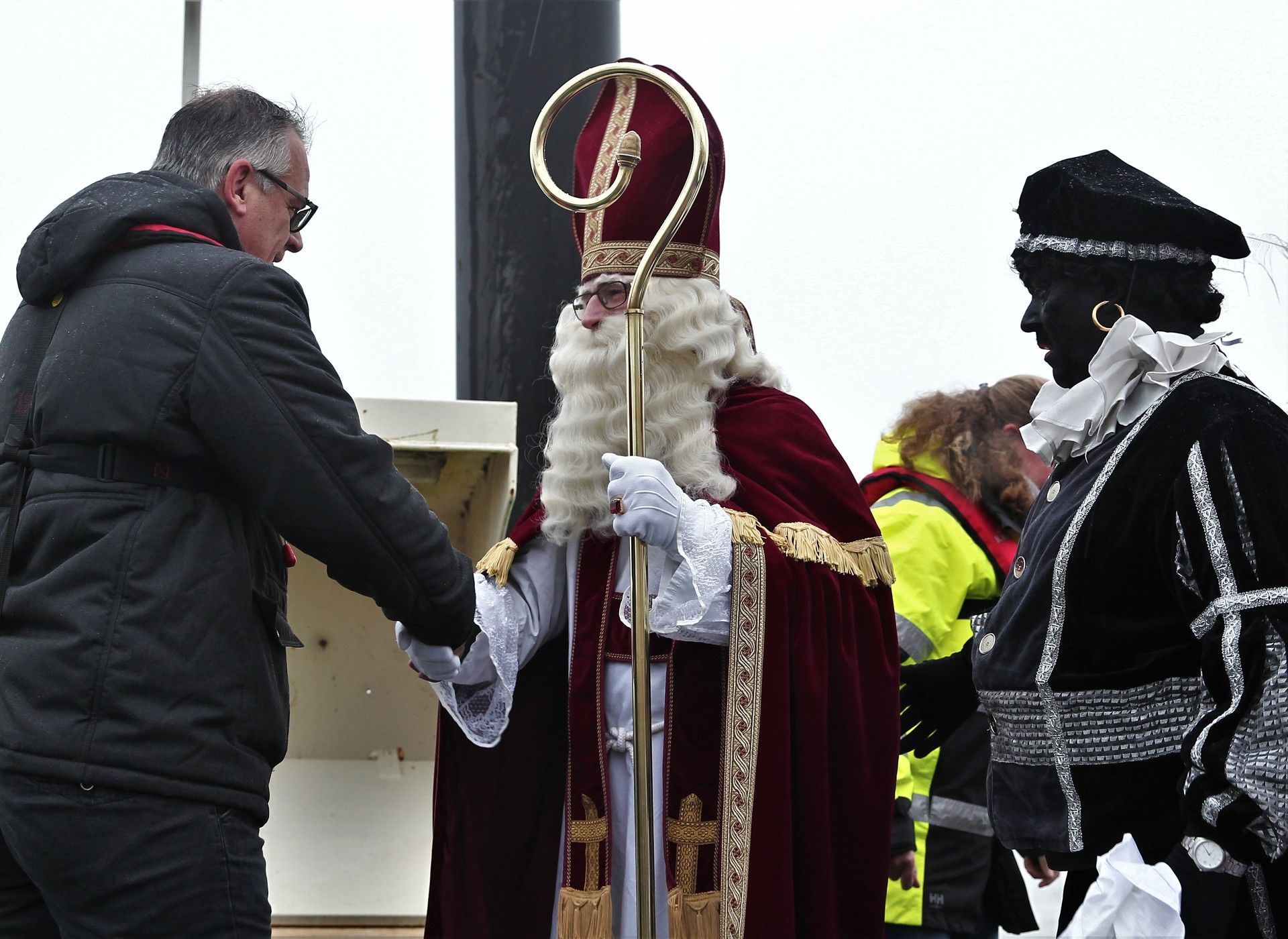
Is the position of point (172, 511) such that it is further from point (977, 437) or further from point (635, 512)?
point (977, 437)

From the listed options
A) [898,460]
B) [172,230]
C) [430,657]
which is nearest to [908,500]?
[898,460]

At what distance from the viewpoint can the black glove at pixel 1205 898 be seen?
8.13ft

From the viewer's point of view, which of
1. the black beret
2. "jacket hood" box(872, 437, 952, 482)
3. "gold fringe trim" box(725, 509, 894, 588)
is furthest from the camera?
"jacket hood" box(872, 437, 952, 482)

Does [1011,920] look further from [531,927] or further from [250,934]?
[250,934]

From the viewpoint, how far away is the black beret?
280 centimetres

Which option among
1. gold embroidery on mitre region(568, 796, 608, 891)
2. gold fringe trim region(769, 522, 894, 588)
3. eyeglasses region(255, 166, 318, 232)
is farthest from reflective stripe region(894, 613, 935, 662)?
eyeglasses region(255, 166, 318, 232)

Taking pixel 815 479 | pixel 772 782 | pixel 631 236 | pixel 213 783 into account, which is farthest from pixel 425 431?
pixel 213 783

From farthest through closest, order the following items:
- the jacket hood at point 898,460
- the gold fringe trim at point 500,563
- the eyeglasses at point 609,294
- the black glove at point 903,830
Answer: the jacket hood at point 898,460 < the black glove at point 903,830 < the eyeglasses at point 609,294 < the gold fringe trim at point 500,563

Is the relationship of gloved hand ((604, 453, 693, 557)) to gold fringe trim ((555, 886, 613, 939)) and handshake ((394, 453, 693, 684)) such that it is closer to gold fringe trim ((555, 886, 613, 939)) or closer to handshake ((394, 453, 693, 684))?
handshake ((394, 453, 693, 684))

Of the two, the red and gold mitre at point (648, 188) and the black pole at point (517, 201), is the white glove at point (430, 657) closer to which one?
the red and gold mitre at point (648, 188)

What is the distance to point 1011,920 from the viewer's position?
3939 millimetres

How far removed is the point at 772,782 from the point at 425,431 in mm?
1466

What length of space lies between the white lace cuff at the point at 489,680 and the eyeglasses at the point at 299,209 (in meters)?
0.83

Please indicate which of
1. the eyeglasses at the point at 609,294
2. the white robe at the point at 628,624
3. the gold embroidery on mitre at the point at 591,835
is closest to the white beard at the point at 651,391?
the eyeglasses at the point at 609,294
